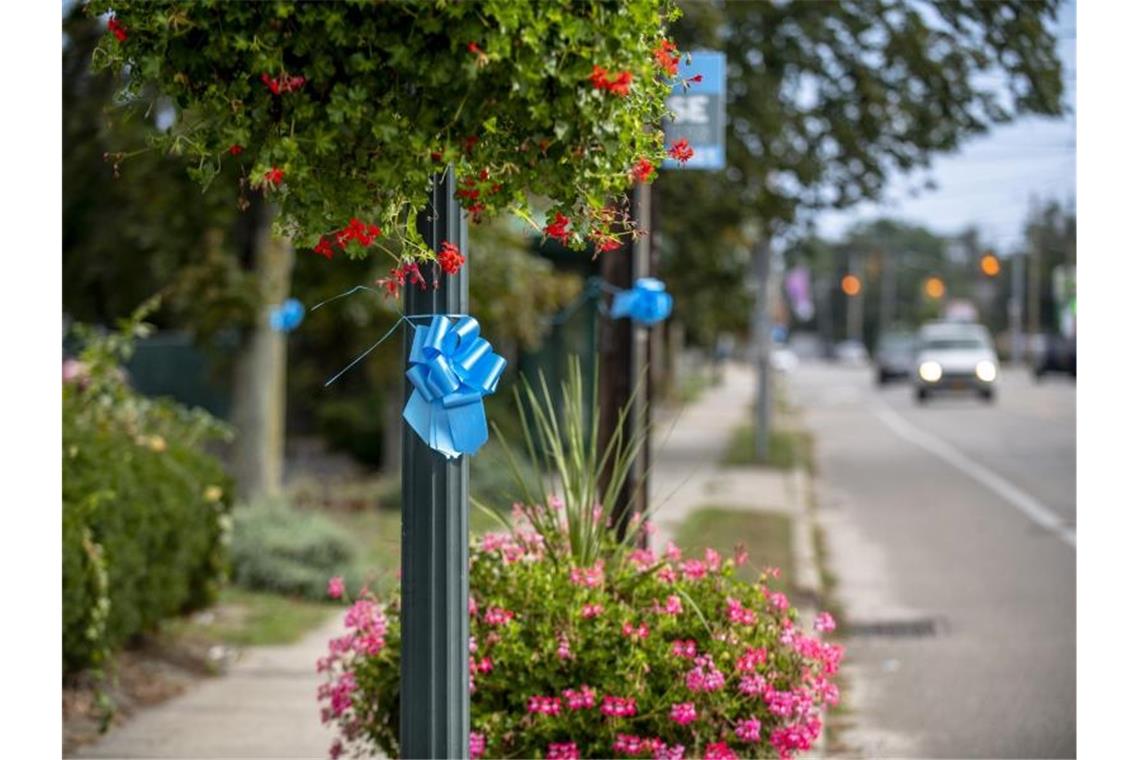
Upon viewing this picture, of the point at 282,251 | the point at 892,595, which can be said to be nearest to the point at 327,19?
the point at 892,595

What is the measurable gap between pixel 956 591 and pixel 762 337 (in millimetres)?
11059

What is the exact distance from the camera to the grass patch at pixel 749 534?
11531 mm

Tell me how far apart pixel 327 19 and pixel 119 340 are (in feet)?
20.5

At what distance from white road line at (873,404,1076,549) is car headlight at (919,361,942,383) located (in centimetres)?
648

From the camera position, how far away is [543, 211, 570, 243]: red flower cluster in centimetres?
365

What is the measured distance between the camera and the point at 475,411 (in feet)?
12.1

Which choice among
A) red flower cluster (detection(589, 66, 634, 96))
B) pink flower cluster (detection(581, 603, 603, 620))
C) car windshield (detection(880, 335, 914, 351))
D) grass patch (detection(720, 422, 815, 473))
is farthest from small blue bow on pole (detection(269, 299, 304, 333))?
car windshield (detection(880, 335, 914, 351))

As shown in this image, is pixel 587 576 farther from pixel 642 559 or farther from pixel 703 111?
pixel 703 111

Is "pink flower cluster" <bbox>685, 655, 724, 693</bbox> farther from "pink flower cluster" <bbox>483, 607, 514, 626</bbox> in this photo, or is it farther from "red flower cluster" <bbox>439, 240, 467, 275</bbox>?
"red flower cluster" <bbox>439, 240, 467, 275</bbox>

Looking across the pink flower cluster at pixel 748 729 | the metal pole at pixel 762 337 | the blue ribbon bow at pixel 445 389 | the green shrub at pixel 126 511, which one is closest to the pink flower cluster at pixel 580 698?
the pink flower cluster at pixel 748 729

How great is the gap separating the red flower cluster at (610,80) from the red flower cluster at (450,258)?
0.56 m

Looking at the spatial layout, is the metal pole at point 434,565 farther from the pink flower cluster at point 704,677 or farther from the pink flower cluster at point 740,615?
the pink flower cluster at point 740,615

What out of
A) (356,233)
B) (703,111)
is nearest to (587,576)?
(356,233)

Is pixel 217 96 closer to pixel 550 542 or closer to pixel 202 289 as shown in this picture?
pixel 550 542
